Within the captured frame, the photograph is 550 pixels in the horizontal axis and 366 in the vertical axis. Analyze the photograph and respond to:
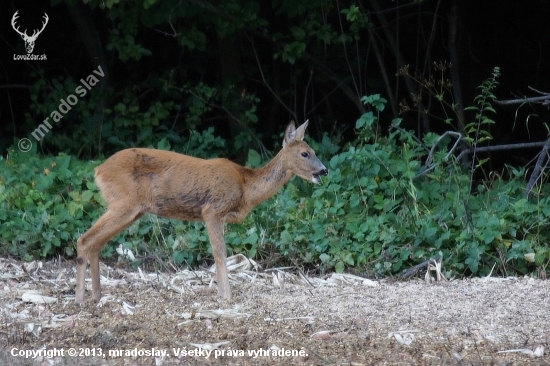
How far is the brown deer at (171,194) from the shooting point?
769 centimetres

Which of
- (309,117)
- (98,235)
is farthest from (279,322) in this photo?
(309,117)

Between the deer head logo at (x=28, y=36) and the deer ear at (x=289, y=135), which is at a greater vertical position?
the deer head logo at (x=28, y=36)

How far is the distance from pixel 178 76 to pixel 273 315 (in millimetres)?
7352

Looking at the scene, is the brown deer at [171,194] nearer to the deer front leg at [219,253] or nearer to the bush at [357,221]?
the deer front leg at [219,253]

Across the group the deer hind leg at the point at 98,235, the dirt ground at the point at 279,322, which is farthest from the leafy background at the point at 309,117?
the deer hind leg at the point at 98,235

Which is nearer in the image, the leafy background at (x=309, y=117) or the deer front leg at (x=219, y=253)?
the deer front leg at (x=219, y=253)

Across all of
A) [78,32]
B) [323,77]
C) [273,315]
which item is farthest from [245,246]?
[78,32]

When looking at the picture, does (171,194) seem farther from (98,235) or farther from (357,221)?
(357,221)

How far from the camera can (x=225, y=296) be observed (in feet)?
24.8

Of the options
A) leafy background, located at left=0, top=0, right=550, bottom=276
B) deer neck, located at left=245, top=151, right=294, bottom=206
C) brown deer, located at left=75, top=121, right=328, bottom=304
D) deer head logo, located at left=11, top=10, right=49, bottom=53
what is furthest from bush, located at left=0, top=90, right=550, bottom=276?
deer head logo, located at left=11, top=10, right=49, bottom=53

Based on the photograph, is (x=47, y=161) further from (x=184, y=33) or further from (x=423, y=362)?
(x=423, y=362)

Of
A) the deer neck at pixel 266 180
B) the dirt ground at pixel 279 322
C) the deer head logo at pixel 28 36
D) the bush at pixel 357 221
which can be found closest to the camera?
the dirt ground at pixel 279 322

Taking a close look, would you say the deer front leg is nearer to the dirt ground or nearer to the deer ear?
the dirt ground

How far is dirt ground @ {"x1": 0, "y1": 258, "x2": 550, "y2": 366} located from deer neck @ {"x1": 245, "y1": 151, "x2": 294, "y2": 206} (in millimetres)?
689
